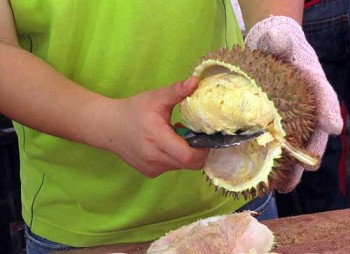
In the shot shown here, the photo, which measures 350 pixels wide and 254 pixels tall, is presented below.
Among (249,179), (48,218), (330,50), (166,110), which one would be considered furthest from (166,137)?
(330,50)

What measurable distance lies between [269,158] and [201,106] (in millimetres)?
120

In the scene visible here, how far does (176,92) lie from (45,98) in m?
0.22

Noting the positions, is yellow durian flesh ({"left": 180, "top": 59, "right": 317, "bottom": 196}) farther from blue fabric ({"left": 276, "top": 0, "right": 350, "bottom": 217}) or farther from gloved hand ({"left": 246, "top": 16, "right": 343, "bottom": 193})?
blue fabric ({"left": 276, "top": 0, "right": 350, "bottom": 217})

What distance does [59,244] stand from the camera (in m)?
1.13

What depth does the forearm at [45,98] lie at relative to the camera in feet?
3.05

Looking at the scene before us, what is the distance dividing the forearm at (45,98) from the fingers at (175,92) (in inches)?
4.4

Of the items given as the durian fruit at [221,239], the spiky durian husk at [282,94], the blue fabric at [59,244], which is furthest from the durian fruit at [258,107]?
the blue fabric at [59,244]

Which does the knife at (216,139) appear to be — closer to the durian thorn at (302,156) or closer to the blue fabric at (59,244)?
the durian thorn at (302,156)

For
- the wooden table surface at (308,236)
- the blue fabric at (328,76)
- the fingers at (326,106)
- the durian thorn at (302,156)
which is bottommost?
the blue fabric at (328,76)

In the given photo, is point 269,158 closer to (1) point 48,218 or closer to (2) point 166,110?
(2) point 166,110

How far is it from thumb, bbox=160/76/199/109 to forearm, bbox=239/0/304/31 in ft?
0.94

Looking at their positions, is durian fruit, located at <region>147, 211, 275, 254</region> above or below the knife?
below

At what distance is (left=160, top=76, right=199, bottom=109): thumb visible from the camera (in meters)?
0.84

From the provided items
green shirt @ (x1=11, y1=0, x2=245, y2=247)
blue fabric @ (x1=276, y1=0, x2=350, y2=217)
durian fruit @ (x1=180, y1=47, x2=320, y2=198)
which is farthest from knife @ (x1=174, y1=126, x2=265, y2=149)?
blue fabric @ (x1=276, y1=0, x2=350, y2=217)
